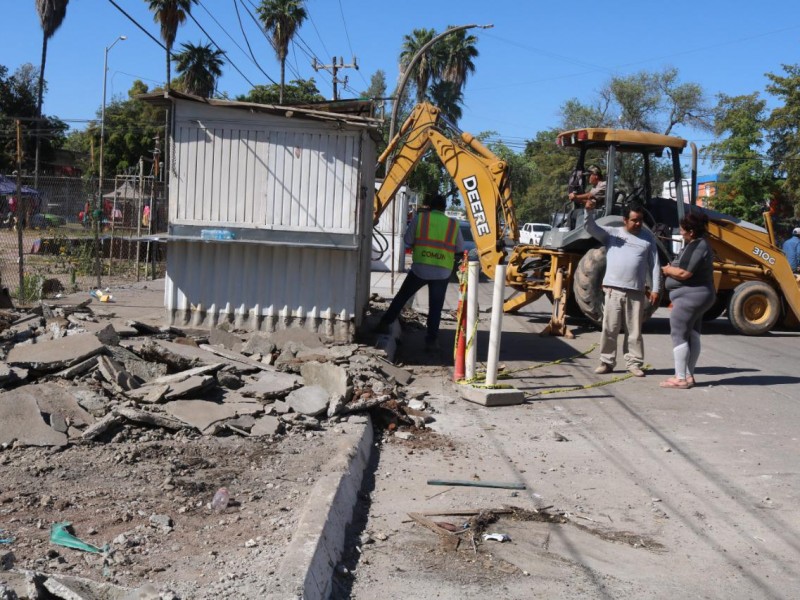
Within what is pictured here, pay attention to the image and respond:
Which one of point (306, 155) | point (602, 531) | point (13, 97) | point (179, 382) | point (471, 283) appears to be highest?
point (13, 97)

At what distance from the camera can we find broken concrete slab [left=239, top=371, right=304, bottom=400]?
7.31 meters

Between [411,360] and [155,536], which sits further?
[411,360]

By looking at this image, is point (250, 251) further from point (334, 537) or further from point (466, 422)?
point (334, 537)

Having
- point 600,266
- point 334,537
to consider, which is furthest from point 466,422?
point 600,266

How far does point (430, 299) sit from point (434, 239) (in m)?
0.77

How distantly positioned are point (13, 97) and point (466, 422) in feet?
183

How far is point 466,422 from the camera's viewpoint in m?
7.77

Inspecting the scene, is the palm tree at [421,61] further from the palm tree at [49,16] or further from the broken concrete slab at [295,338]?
the broken concrete slab at [295,338]

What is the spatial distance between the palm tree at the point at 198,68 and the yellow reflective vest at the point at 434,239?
1412 inches

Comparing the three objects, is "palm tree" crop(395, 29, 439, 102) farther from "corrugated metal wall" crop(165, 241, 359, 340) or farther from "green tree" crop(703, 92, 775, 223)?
"corrugated metal wall" crop(165, 241, 359, 340)

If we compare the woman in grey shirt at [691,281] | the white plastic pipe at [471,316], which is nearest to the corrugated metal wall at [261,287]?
the white plastic pipe at [471,316]

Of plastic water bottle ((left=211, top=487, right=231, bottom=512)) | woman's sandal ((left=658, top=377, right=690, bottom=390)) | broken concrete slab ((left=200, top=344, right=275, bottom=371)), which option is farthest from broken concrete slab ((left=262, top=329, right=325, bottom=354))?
plastic water bottle ((left=211, top=487, right=231, bottom=512))

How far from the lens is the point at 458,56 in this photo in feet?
157

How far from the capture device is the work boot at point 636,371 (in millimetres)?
10094
